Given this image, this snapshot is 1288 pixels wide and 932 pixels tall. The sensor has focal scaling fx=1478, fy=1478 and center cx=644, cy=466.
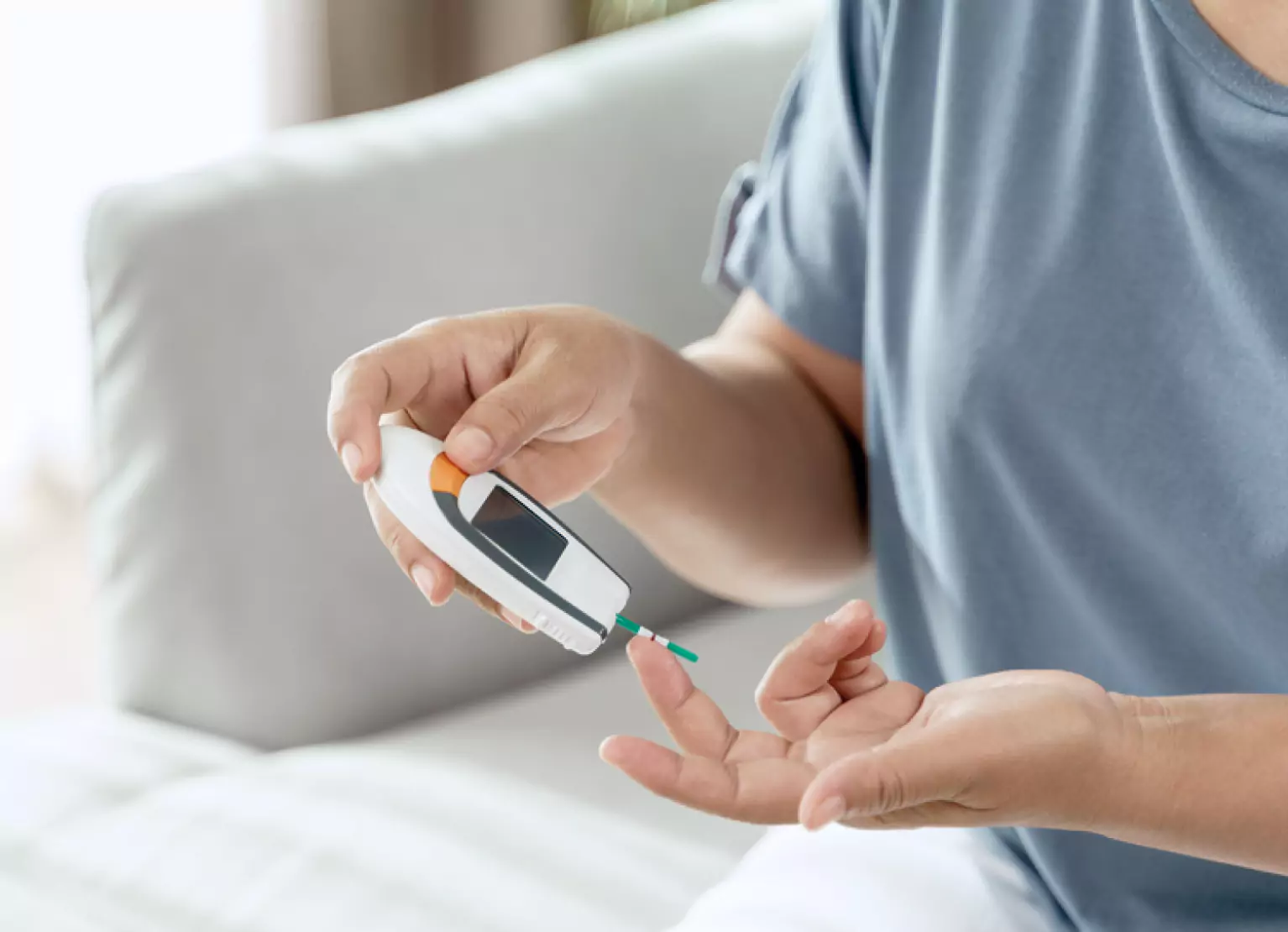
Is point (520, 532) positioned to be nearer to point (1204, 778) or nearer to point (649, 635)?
point (649, 635)

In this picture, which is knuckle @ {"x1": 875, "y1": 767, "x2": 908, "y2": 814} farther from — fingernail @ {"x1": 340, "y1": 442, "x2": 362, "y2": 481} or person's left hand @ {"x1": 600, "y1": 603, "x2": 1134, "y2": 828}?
fingernail @ {"x1": 340, "y1": 442, "x2": 362, "y2": 481}

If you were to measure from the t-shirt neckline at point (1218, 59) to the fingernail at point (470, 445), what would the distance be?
0.36m

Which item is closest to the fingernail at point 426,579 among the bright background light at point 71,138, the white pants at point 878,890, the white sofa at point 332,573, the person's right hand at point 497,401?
the person's right hand at point 497,401

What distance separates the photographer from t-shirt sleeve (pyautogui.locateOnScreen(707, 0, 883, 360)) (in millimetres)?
827

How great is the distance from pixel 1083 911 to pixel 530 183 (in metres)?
0.65

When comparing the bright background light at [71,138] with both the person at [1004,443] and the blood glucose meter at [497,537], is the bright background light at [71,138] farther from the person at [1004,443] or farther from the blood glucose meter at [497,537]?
the blood glucose meter at [497,537]

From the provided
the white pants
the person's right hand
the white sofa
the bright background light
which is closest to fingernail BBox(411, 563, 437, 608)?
the person's right hand

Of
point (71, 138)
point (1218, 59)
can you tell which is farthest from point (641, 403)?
point (71, 138)

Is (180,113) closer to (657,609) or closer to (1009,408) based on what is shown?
(657,609)

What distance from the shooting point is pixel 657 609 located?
1.23m

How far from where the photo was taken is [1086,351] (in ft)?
2.35

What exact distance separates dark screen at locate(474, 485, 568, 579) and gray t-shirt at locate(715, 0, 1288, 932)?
22 cm

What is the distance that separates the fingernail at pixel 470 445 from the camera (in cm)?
61

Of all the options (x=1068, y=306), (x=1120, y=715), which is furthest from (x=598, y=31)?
(x=1120, y=715)
